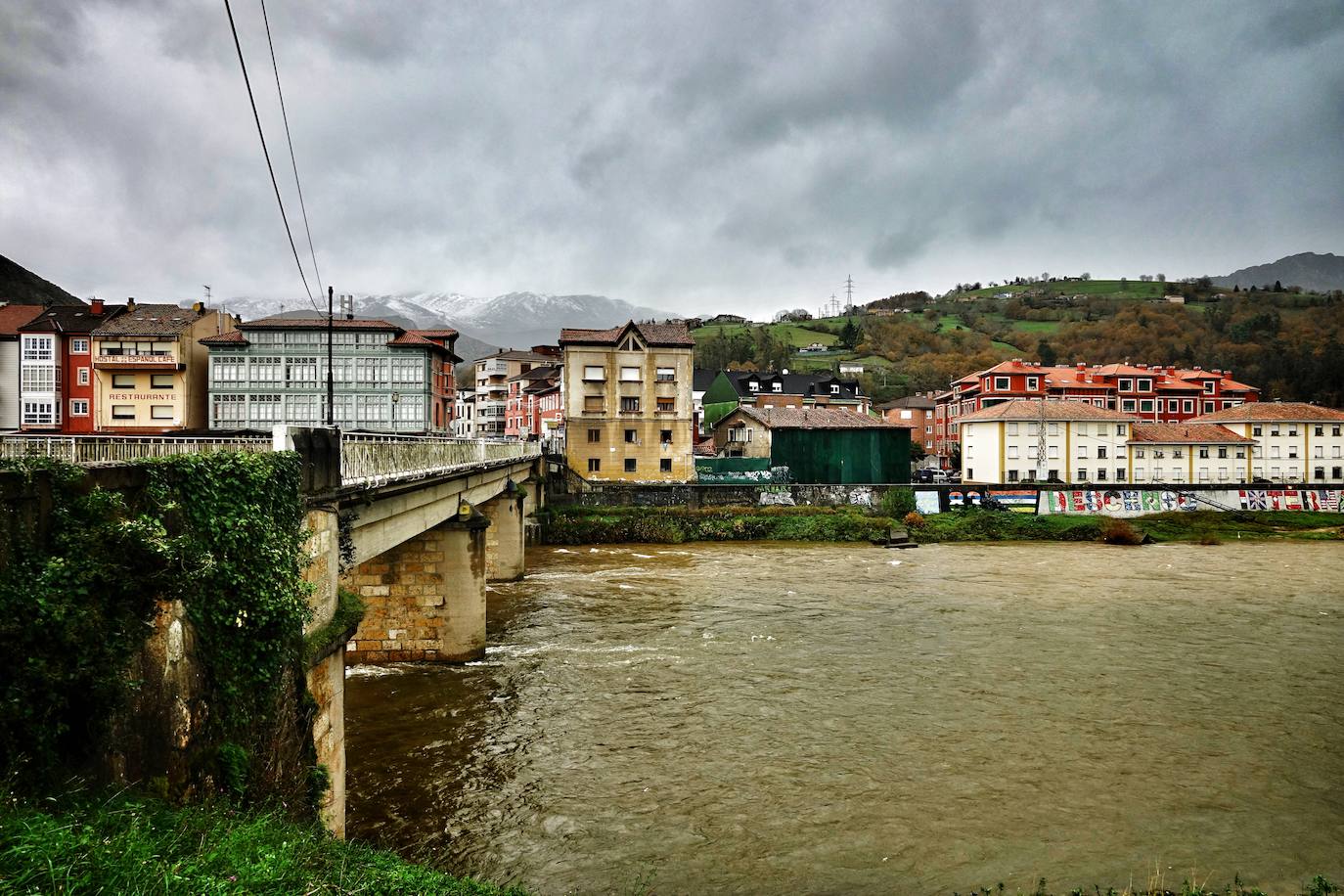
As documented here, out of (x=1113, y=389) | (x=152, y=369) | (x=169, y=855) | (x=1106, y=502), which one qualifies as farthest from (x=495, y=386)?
(x=169, y=855)

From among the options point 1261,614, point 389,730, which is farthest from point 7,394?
point 1261,614

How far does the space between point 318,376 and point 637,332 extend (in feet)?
84.7

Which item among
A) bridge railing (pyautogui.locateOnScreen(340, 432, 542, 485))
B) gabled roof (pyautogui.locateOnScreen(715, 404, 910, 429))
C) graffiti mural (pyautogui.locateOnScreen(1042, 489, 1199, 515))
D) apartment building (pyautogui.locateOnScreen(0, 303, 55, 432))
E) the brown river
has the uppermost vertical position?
apartment building (pyautogui.locateOnScreen(0, 303, 55, 432))

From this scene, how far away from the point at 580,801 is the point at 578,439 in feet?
175

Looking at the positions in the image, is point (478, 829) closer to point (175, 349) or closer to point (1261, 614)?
point (1261, 614)

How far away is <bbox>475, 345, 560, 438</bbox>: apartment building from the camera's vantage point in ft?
382

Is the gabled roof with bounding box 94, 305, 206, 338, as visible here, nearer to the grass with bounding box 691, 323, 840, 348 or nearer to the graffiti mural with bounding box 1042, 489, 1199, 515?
the graffiti mural with bounding box 1042, 489, 1199, 515

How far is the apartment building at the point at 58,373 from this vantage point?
53.7 m

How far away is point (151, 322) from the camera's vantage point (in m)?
58.2

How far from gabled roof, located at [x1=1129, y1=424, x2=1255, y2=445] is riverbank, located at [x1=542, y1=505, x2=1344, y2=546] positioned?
10751 mm

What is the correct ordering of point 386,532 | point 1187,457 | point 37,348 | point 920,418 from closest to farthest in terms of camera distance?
point 386,532 → point 37,348 → point 1187,457 → point 920,418

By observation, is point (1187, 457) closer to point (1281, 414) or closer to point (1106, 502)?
point (1281, 414)

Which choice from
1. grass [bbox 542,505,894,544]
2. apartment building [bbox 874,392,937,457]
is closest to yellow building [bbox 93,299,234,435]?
grass [bbox 542,505,894,544]

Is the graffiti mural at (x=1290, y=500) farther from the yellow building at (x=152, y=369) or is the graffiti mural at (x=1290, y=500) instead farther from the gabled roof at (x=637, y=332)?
the yellow building at (x=152, y=369)
